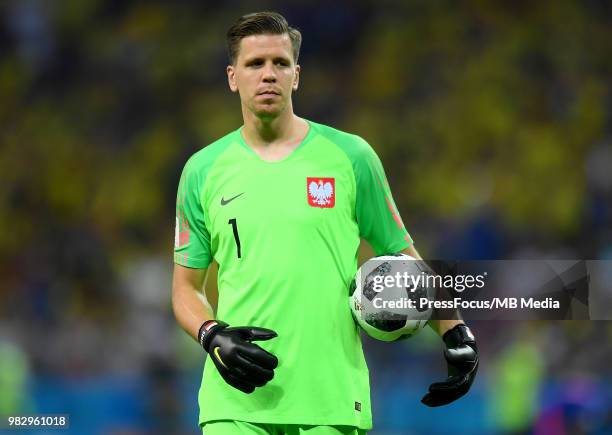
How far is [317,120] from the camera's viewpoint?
10625mm

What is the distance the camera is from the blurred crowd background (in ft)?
27.4

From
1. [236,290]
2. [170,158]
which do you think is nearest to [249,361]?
[236,290]

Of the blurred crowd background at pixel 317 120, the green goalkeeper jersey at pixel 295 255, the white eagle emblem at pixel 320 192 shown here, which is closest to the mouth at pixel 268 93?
the green goalkeeper jersey at pixel 295 255

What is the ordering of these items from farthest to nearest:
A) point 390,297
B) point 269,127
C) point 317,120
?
point 317,120, point 269,127, point 390,297

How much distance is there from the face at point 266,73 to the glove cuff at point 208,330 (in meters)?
0.75

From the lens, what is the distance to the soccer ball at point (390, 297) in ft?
11.1

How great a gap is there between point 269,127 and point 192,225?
1.49 feet

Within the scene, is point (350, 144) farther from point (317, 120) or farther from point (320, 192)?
point (317, 120)

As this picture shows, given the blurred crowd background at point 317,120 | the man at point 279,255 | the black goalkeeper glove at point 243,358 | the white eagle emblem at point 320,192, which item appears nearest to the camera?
the black goalkeeper glove at point 243,358

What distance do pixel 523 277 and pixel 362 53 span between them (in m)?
4.46

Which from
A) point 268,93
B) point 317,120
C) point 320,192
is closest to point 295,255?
point 320,192

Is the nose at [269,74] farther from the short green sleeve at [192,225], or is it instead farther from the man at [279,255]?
the short green sleeve at [192,225]

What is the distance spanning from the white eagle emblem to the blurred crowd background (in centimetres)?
466

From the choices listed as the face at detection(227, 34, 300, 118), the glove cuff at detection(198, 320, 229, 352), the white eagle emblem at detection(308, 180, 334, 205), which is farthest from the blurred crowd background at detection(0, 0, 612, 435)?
the face at detection(227, 34, 300, 118)
